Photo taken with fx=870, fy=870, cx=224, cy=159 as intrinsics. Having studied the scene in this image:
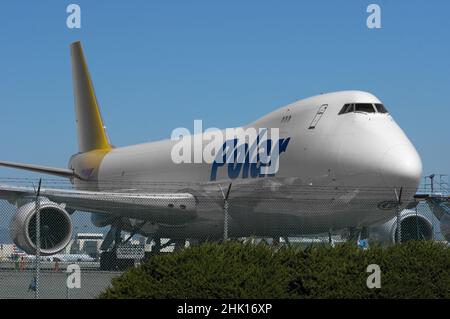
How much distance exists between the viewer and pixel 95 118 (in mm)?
37219

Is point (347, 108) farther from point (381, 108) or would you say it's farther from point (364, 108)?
point (381, 108)

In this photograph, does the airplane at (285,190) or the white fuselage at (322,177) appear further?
the airplane at (285,190)

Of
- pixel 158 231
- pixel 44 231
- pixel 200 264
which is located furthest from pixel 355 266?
pixel 158 231

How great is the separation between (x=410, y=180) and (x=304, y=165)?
9.38 ft

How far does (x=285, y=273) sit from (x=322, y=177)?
9686 millimetres

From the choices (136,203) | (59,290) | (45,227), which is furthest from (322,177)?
(45,227)

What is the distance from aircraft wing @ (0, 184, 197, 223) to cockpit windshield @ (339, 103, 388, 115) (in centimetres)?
587

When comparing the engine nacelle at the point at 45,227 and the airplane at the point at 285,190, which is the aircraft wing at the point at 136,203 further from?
the engine nacelle at the point at 45,227

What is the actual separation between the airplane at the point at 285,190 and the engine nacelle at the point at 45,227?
0.03 metres

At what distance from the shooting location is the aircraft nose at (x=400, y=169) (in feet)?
61.7

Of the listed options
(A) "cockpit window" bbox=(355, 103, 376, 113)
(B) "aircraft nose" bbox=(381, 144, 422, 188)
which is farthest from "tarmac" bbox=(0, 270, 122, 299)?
(A) "cockpit window" bbox=(355, 103, 376, 113)

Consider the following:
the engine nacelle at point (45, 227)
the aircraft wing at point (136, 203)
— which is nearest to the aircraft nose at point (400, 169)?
the aircraft wing at point (136, 203)
